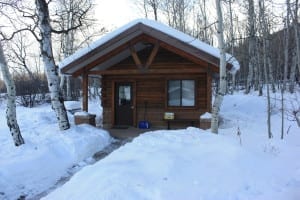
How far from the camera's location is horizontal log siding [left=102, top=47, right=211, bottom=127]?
11.3 m

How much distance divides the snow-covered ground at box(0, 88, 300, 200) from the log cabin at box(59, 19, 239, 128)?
273 centimetres

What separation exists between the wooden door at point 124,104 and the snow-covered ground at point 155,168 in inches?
128

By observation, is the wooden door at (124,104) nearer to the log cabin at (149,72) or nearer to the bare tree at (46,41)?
the log cabin at (149,72)

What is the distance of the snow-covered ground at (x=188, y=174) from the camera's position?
365cm

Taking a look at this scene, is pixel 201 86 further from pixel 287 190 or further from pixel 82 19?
pixel 287 190

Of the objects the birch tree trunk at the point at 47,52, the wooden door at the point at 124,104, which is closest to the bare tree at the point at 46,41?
the birch tree trunk at the point at 47,52

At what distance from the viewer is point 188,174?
423cm

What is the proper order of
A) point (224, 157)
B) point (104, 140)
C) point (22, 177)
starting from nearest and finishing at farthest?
point (224, 157), point (22, 177), point (104, 140)

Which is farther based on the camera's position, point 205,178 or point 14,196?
point 14,196

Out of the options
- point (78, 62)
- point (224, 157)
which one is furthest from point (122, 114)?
point (224, 157)

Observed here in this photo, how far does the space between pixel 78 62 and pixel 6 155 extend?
415 cm

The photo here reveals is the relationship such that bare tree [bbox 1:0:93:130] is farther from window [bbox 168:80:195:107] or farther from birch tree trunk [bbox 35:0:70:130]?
window [bbox 168:80:195:107]

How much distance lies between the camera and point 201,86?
1133cm

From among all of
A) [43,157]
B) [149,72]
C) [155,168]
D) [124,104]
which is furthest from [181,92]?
[155,168]
